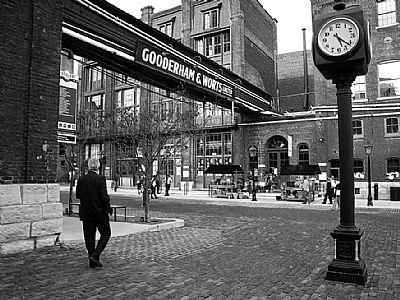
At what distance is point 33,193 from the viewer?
293 inches

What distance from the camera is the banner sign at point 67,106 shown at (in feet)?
31.4

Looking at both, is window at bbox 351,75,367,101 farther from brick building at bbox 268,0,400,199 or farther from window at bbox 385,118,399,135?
window at bbox 385,118,399,135

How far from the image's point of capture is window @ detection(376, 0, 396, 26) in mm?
26172

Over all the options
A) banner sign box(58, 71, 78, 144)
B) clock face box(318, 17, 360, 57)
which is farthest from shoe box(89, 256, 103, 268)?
clock face box(318, 17, 360, 57)

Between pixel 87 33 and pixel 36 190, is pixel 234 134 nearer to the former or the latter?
pixel 87 33

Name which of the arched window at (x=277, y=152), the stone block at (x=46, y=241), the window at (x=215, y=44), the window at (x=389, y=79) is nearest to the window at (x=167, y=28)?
the window at (x=215, y=44)

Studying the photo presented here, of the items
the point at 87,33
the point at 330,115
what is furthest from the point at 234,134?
the point at 87,33

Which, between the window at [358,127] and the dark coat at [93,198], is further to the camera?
the window at [358,127]

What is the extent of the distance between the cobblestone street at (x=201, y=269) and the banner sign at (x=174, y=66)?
17.9ft

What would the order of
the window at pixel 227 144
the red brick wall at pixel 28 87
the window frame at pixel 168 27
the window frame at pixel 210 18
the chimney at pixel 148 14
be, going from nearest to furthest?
the red brick wall at pixel 28 87 → the window at pixel 227 144 → the window frame at pixel 210 18 → the window frame at pixel 168 27 → the chimney at pixel 148 14

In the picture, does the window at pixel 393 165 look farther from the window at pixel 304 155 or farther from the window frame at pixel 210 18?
the window frame at pixel 210 18

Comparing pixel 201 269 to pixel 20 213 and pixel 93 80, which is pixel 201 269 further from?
pixel 93 80

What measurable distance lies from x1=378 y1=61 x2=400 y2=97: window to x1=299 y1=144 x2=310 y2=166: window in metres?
6.60

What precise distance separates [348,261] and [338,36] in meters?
3.57
